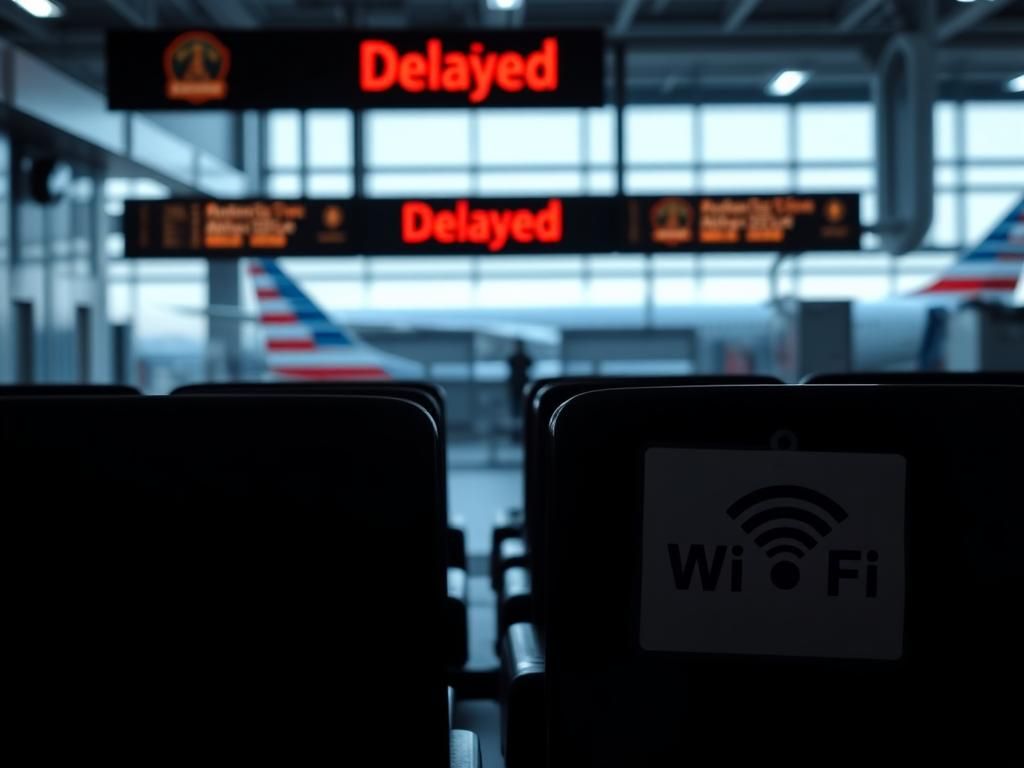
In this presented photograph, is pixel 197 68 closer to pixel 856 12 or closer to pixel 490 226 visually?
pixel 490 226

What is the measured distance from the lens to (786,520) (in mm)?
1115

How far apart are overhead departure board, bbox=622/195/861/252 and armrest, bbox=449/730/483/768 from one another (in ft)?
21.3

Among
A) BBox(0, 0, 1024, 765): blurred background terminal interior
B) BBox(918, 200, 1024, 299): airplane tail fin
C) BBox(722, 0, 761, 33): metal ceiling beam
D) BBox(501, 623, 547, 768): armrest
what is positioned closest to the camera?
BBox(501, 623, 547, 768): armrest

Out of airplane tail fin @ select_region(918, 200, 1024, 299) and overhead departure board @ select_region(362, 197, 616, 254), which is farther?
airplane tail fin @ select_region(918, 200, 1024, 299)

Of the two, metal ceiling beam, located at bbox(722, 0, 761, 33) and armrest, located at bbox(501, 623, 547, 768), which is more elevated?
metal ceiling beam, located at bbox(722, 0, 761, 33)

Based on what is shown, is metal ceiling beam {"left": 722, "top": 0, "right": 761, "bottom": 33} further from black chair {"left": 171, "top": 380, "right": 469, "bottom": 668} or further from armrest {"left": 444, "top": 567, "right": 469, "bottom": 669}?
armrest {"left": 444, "top": 567, "right": 469, "bottom": 669}

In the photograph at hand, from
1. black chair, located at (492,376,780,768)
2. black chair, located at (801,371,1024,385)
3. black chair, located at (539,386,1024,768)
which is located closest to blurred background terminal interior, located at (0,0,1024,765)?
black chair, located at (492,376,780,768)

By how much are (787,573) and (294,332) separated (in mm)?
12389

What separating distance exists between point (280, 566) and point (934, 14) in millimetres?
8393

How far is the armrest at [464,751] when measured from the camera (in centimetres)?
144

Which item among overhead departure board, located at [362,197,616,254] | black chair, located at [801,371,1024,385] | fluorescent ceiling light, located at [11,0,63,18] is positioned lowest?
black chair, located at [801,371,1024,385]

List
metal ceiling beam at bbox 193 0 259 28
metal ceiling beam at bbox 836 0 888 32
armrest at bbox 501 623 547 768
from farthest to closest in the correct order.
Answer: metal ceiling beam at bbox 836 0 888 32 → metal ceiling beam at bbox 193 0 259 28 → armrest at bbox 501 623 547 768

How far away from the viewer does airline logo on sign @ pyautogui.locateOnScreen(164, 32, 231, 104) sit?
579 cm

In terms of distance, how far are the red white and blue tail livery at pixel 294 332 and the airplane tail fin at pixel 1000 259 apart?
7.35 metres
